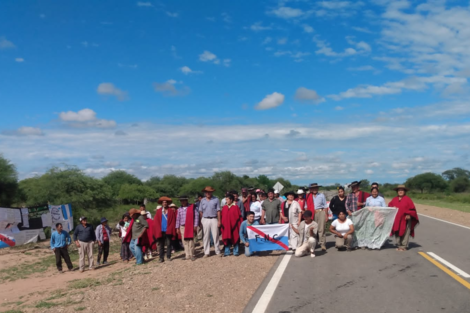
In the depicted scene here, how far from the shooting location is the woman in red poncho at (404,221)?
12.0 metres

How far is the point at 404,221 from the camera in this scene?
39.3ft

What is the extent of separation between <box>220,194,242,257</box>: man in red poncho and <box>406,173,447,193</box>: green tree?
95.6 m

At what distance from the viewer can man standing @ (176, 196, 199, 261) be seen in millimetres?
12758

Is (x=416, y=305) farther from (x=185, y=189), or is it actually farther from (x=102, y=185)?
(x=185, y=189)

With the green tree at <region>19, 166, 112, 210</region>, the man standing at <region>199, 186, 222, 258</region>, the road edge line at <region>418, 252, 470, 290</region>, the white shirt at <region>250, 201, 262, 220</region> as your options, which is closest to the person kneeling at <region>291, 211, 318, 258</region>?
the man standing at <region>199, 186, 222, 258</region>

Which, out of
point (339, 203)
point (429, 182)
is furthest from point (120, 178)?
point (339, 203)

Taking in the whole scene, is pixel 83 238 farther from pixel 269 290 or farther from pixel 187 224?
pixel 269 290

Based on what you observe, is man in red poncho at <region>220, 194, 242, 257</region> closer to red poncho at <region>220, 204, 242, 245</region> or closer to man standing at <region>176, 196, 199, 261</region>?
red poncho at <region>220, 204, 242, 245</region>

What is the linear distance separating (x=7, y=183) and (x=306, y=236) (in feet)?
96.3

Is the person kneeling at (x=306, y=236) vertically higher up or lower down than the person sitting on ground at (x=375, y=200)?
lower down

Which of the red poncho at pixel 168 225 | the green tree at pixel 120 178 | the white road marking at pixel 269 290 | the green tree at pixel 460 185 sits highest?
the green tree at pixel 120 178

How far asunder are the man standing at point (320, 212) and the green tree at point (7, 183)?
92.8 feet

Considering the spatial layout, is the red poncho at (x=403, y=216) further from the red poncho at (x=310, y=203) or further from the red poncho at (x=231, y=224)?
the red poncho at (x=231, y=224)

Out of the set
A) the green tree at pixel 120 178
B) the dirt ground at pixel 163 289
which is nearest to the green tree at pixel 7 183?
the dirt ground at pixel 163 289
